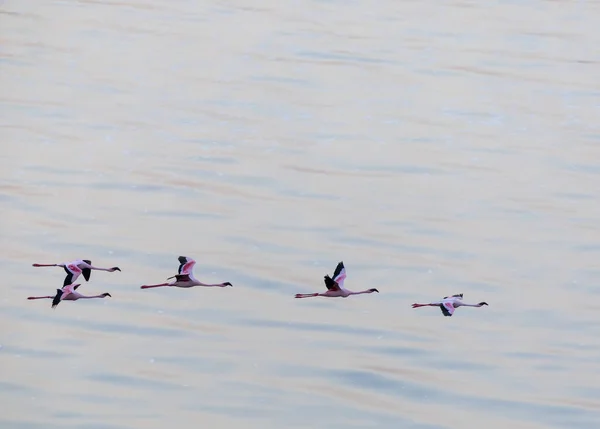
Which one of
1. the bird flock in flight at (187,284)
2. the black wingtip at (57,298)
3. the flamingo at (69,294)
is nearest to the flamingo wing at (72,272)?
the bird flock in flight at (187,284)

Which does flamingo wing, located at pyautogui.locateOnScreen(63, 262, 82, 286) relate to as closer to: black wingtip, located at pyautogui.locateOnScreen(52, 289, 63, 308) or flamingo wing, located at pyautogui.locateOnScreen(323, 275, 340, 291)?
black wingtip, located at pyautogui.locateOnScreen(52, 289, 63, 308)

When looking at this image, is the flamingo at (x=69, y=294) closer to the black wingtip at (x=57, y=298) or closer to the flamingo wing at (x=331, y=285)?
the black wingtip at (x=57, y=298)

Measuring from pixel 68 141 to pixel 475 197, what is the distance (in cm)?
514

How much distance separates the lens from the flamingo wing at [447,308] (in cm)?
1405

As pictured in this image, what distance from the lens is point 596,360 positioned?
15.5 m

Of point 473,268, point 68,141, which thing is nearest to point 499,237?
point 473,268

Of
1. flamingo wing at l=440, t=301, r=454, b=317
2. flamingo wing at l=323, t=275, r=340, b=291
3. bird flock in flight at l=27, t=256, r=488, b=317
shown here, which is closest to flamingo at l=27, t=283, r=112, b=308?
bird flock in flight at l=27, t=256, r=488, b=317

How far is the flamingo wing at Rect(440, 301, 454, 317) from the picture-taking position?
14051 millimetres

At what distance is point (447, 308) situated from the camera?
14148 mm

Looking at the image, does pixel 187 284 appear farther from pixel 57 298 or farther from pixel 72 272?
pixel 57 298

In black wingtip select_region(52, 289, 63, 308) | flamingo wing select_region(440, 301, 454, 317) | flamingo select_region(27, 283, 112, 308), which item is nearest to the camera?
flamingo wing select_region(440, 301, 454, 317)

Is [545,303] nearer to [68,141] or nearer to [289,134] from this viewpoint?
[289,134]

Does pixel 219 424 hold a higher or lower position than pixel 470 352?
lower

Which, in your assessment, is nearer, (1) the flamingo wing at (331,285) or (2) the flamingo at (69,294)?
(1) the flamingo wing at (331,285)
